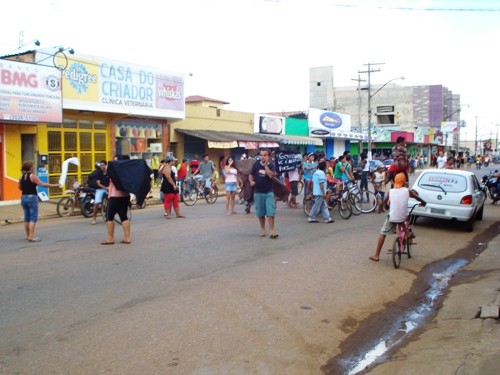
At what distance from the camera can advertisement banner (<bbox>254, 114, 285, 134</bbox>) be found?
33.7 metres

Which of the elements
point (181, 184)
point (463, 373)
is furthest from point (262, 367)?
point (181, 184)

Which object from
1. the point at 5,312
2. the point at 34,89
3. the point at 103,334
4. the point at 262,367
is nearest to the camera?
the point at 262,367

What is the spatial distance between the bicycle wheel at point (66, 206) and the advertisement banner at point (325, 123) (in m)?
27.1

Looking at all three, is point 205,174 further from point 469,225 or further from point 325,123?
point 325,123

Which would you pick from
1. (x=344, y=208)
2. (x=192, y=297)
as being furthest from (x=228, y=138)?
(x=192, y=297)

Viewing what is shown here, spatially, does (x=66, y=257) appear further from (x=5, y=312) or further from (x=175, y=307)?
(x=175, y=307)

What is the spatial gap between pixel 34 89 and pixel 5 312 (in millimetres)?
13557

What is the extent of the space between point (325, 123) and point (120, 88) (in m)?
24.0

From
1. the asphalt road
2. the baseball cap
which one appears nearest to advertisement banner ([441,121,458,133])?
the asphalt road

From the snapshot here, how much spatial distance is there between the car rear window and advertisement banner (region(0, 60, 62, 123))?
42.4 ft

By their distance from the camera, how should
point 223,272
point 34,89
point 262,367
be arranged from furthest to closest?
point 34,89, point 223,272, point 262,367

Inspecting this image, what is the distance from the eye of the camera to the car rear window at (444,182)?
12.5 m

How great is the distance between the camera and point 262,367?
14.9 feet

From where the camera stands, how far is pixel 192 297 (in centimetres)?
653
